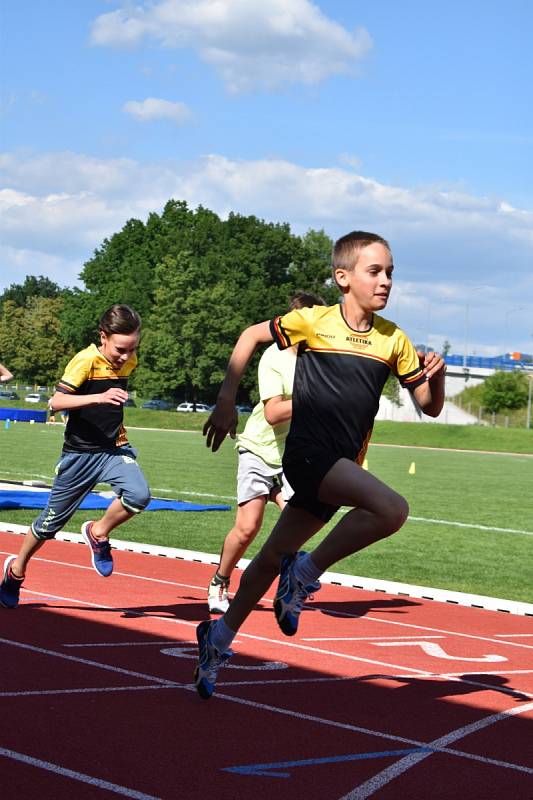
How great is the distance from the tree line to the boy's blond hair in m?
77.6

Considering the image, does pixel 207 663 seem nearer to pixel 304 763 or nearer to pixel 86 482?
pixel 304 763

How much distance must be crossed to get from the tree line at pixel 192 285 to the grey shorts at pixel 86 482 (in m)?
74.8

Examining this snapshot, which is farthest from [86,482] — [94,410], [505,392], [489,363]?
[489,363]

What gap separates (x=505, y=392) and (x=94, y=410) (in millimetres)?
91512

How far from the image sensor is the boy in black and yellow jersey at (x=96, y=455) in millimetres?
7879

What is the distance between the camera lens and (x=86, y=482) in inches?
317

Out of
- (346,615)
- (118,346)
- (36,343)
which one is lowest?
(346,615)

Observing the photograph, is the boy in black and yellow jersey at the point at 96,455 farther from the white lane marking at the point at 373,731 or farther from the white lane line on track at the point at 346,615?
the white lane marking at the point at 373,731

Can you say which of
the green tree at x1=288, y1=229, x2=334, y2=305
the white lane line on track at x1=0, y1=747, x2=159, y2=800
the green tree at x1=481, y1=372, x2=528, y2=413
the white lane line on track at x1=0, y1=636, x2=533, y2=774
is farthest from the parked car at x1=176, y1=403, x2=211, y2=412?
the white lane line on track at x1=0, y1=747, x2=159, y2=800

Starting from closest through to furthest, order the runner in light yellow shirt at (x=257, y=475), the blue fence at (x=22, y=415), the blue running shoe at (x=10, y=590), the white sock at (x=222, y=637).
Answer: the white sock at (x=222, y=637) < the blue running shoe at (x=10, y=590) < the runner in light yellow shirt at (x=257, y=475) < the blue fence at (x=22, y=415)

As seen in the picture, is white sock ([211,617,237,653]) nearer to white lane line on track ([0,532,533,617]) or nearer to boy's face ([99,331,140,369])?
boy's face ([99,331,140,369])

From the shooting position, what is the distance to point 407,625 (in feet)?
28.3

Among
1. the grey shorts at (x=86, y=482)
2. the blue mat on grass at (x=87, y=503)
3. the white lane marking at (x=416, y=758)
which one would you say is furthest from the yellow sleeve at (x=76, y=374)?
the blue mat on grass at (x=87, y=503)

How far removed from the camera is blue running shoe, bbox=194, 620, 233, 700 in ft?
17.6
